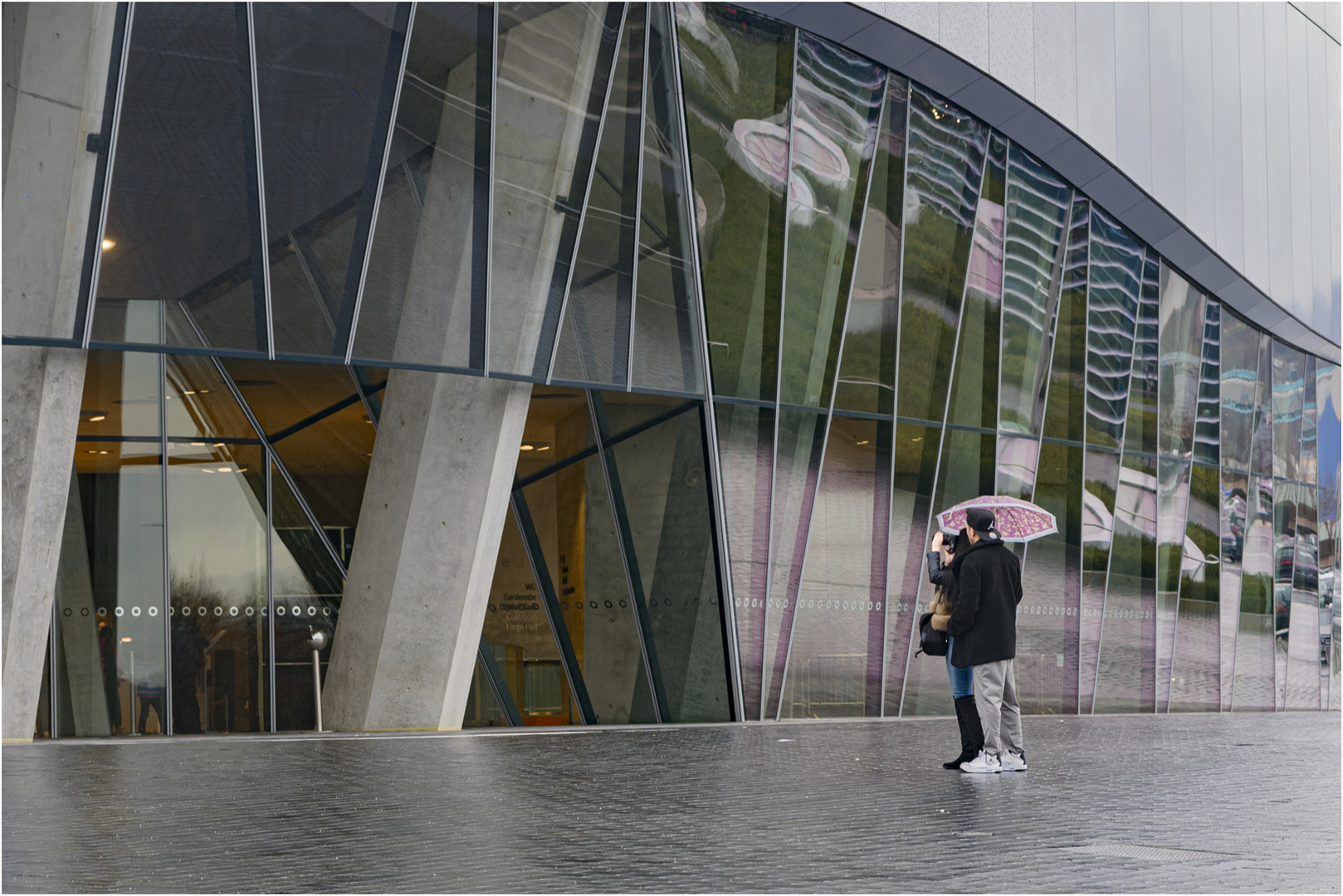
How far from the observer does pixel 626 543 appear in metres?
17.6

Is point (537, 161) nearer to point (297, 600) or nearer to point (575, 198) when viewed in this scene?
point (575, 198)

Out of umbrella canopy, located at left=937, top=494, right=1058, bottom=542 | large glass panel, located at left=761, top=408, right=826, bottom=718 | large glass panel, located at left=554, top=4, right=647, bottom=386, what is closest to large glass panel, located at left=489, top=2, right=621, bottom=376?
large glass panel, located at left=554, top=4, right=647, bottom=386

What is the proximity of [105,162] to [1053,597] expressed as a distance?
1642 centimetres

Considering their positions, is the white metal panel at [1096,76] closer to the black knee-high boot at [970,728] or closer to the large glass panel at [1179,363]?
the large glass panel at [1179,363]

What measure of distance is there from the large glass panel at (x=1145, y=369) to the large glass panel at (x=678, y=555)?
395 inches

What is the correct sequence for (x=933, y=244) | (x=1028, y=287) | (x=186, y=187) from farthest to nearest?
1. (x=1028, y=287)
2. (x=933, y=244)
3. (x=186, y=187)

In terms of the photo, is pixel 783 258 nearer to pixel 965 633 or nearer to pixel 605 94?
pixel 605 94

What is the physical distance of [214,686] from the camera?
1656 cm

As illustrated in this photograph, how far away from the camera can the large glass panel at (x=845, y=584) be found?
17906 millimetres

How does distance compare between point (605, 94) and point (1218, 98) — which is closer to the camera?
point (605, 94)

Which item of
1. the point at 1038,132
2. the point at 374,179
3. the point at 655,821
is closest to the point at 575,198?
the point at 374,179

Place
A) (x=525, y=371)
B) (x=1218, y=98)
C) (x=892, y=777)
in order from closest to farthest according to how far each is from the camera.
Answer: (x=892, y=777), (x=525, y=371), (x=1218, y=98)

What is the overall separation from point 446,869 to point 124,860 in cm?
133

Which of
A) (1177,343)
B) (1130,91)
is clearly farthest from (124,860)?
(1177,343)
